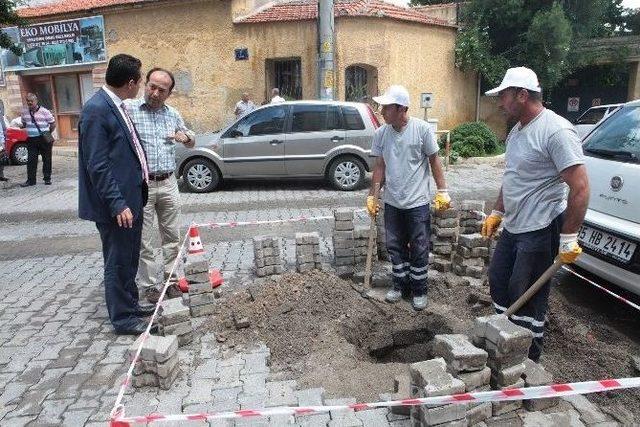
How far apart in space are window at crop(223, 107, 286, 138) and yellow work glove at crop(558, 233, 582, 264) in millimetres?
7646

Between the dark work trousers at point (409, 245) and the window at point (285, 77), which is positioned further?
the window at point (285, 77)

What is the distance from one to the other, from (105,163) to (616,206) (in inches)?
160

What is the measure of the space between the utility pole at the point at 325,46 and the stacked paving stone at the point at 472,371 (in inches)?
395

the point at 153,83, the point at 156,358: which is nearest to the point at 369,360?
the point at 156,358

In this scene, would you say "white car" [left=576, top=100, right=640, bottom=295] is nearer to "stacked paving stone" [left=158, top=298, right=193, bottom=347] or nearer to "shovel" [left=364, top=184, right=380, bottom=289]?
"shovel" [left=364, top=184, right=380, bottom=289]

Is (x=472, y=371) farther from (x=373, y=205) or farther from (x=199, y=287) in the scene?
(x=199, y=287)

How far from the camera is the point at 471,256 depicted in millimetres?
5230

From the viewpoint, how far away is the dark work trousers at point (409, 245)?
4570 mm

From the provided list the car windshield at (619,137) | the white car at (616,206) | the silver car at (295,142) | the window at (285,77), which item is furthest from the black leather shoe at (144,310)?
the window at (285,77)

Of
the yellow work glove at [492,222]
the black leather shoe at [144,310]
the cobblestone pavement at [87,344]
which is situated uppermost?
the yellow work glove at [492,222]

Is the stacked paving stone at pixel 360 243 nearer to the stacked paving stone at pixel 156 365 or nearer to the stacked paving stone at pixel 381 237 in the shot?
the stacked paving stone at pixel 381 237

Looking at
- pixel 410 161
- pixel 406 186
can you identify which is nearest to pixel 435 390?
pixel 406 186

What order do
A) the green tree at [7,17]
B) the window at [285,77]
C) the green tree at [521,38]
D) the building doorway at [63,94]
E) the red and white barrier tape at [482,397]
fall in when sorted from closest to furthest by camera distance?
the red and white barrier tape at [482,397]
the green tree at [7,17]
the window at [285,77]
the green tree at [521,38]
the building doorway at [63,94]

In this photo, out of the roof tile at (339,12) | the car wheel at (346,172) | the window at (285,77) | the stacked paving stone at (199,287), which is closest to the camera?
the stacked paving stone at (199,287)
